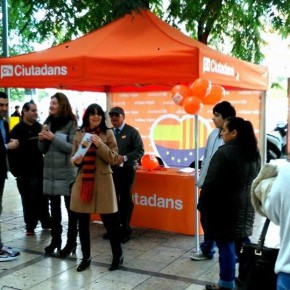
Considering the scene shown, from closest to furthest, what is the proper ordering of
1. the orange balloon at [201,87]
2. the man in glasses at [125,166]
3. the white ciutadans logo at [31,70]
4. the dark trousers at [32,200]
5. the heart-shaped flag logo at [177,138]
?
the orange balloon at [201,87], the white ciutadans logo at [31,70], the man in glasses at [125,166], the dark trousers at [32,200], the heart-shaped flag logo at [177,138]

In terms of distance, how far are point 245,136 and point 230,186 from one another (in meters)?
0.41

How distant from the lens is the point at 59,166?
4910 millimetres

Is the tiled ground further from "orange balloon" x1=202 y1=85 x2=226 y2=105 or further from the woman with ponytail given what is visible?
"orange balloon" x1=202 y1=85 x2=226 y2=105

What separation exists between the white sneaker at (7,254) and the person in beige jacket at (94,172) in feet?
3.25

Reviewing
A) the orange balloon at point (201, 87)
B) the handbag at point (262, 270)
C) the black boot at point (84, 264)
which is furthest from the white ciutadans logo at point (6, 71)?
the handbag at point (262, 270)

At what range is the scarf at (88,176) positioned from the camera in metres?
4.24

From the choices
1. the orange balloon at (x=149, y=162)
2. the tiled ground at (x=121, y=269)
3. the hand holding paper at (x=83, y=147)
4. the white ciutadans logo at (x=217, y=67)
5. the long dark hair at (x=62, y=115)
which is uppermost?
the white ciutadans logo at (x=217, y=67)

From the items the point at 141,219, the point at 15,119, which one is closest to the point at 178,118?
the point at 141,219

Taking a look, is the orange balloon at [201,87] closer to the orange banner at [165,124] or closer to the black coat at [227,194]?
the black coat at [227,194]

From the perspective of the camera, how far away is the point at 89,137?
13.6 ft

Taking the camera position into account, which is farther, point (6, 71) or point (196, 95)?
point (6, 71)

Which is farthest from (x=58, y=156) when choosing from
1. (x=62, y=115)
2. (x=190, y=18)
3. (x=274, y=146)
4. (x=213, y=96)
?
(x=274, y=146)

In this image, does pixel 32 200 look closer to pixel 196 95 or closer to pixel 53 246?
pixel 53 246

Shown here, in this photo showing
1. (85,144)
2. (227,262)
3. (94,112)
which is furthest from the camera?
(94,112)
